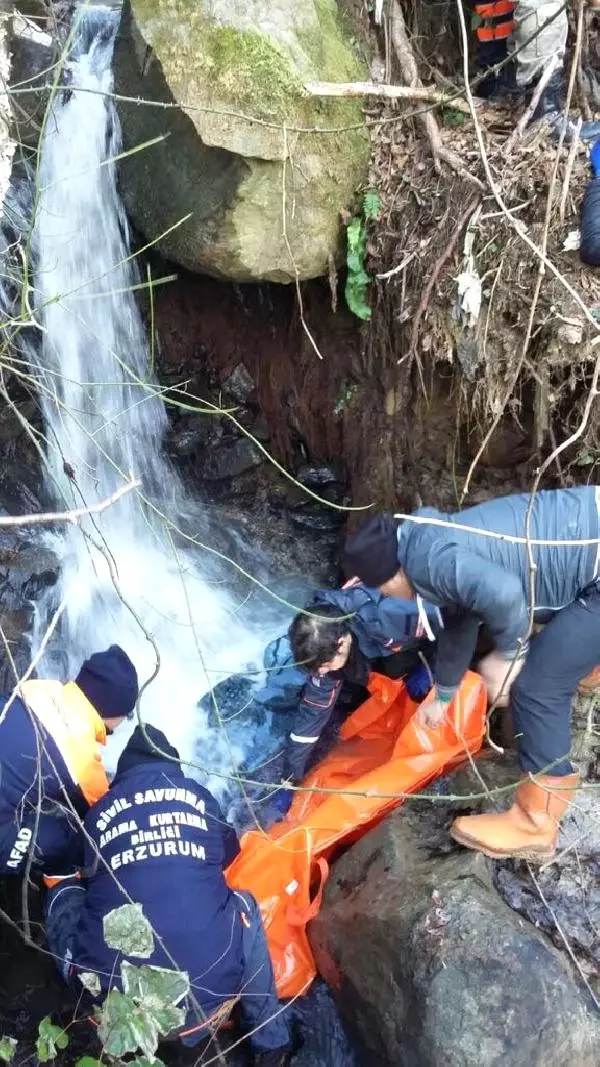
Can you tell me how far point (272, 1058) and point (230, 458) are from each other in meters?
3.40

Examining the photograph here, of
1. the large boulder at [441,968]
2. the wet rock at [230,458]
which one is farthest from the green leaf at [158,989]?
the wet rock at [230,458]

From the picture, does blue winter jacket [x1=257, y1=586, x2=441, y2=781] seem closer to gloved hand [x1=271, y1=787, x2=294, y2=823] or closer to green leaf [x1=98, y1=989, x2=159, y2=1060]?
gloved hand [x1=271, y1=787, x2=294, y2=823]

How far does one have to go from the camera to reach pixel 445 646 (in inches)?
116

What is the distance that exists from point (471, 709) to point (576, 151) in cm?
254

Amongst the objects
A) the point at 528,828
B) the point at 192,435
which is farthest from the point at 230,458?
the point at 528,828

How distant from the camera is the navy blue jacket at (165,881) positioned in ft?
7.68

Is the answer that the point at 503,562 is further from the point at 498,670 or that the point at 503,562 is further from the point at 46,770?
the point at 46,770

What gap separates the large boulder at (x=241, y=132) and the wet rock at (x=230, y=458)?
1.32 metres

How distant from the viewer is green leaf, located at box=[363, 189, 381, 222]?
12.6ft

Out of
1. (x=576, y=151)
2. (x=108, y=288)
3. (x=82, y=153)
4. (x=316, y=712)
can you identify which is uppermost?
(x=82, y=153)

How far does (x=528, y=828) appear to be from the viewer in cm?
274

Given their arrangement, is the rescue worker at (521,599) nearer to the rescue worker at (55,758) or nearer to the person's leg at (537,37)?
the rescue worker at (55,758)

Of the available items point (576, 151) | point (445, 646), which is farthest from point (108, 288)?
point (445, 646)

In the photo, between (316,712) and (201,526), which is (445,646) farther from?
(201,526)
